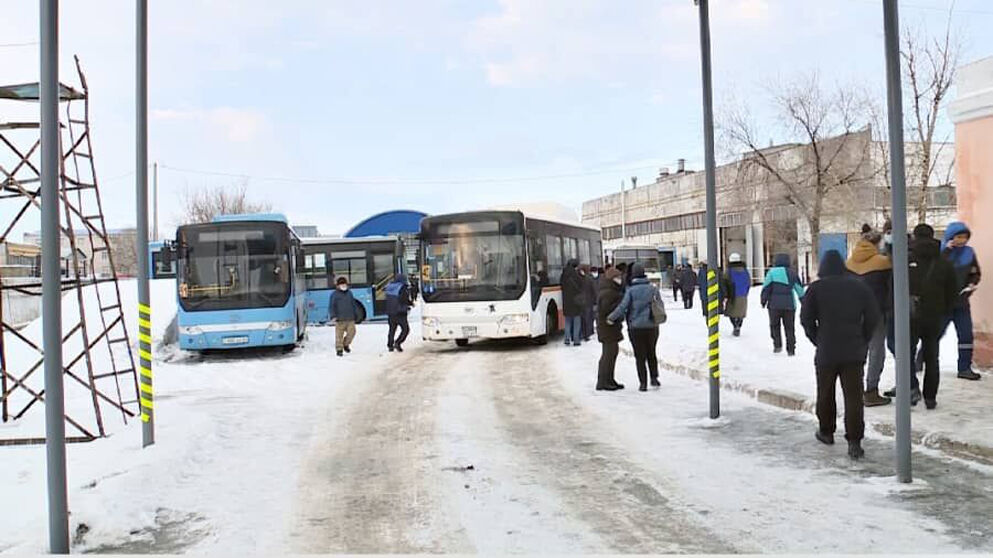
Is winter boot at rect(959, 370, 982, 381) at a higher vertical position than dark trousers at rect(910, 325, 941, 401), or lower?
lower

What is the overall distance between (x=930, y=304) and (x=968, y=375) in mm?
2200

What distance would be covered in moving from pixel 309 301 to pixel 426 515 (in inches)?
931

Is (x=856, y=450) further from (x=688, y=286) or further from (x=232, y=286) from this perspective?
(x=688, y=286)

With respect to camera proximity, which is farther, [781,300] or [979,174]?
[781,300]

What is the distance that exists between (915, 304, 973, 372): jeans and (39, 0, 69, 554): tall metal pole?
8192mm

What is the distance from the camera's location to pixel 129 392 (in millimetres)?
13328

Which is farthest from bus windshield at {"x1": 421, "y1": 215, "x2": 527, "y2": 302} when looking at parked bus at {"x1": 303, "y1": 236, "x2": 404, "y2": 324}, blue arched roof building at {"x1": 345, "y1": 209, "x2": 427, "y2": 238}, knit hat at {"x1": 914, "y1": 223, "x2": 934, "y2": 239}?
blue arched roof building at {"x1": 345, "y1": 209, "x2": 427, "y2": 238}

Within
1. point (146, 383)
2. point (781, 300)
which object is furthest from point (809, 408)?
point (146, 383)

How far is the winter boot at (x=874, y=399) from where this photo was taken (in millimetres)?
9049

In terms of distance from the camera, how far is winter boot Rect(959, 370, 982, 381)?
32.9ft

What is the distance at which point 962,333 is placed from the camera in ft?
31.2

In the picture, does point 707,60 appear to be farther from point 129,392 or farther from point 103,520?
point 129,392

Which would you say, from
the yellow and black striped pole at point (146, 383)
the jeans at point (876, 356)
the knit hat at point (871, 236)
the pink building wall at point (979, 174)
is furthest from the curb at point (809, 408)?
the yellow and black striped pole at point (146, 383)

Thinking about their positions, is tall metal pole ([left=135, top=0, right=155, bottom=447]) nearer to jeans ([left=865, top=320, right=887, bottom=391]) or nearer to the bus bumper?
jeans ([left=865, top=320, right=887, bottom=391])
